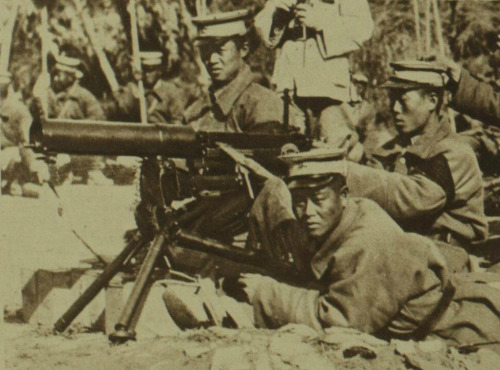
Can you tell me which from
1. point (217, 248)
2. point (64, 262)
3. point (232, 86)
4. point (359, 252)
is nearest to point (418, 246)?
point (359, 252)

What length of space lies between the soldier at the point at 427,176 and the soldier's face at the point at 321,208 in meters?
0.68

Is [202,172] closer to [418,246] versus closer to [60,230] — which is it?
[418,246]

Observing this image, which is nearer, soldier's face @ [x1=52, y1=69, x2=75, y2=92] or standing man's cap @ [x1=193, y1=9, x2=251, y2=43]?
standing man's cap @ [x1=193, y1=9, x2=251, y2=43]

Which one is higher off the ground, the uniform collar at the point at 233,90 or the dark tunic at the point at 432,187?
the uniform collar at the point at 233,90

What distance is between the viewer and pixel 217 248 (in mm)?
5941

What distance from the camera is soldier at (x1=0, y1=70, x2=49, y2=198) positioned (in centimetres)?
1265

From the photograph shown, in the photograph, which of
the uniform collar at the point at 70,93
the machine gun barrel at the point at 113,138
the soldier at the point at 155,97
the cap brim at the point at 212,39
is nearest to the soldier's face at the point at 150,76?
the soldier at the point at 155,97

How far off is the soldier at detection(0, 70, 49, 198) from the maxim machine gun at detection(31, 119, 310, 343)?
5.66 m

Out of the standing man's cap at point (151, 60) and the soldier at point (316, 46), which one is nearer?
the soldier at point (316, 46)

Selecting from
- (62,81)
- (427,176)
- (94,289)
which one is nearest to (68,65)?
(62,81)

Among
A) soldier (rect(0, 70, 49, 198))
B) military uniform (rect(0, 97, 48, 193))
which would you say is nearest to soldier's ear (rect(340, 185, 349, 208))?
soldier (rect(0, 70, 49, 198))

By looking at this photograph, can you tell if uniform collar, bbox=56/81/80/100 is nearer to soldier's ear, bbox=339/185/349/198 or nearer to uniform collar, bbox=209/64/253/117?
uniform collar, bbox=209/64/253/117

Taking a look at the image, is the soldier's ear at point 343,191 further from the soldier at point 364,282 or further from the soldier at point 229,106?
the soldier at point 229,106

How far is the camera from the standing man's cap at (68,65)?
13102mm
